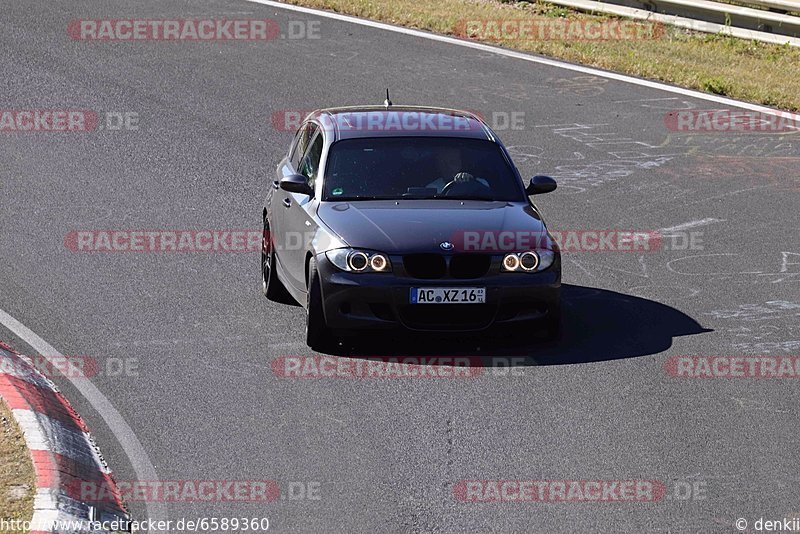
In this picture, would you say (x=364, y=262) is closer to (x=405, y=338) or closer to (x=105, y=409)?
(x=405, y=338)

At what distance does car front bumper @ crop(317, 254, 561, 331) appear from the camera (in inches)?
396

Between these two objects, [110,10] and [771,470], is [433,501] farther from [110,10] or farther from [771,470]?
[110,10]

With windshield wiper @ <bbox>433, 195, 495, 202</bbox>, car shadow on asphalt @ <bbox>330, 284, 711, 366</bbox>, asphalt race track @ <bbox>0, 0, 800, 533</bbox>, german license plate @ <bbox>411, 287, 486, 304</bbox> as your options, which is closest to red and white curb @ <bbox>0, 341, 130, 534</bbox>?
asphalt race track @ <bbox>0, 0, 800, 533</bbox>

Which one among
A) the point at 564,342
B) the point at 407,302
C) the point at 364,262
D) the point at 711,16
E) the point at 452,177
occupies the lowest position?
the point at 564,342


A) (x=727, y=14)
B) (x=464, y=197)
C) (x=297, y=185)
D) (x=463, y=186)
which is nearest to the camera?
(x=297, y=185)

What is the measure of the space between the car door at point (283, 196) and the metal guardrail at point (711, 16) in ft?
33.7

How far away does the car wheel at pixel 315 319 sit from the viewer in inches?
403

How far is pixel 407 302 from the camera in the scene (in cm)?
1007

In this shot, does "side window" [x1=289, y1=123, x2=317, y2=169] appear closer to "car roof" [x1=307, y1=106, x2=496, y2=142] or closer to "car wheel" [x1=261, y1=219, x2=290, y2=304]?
"car roof" [x1=307, y1=106, x2=496, y2=142]

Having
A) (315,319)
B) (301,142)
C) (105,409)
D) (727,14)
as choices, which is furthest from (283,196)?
(727,14)

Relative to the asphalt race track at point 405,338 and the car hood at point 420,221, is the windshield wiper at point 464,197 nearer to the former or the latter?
the car hood at point 420,221

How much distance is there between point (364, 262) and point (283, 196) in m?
2.08

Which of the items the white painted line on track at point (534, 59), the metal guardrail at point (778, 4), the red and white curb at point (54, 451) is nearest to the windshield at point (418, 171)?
the red and white curb at point (54, 451)

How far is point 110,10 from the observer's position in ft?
73.4
